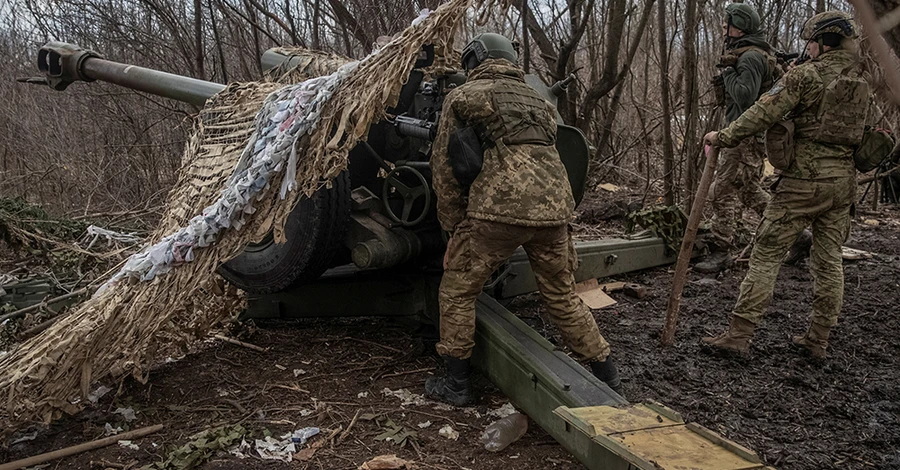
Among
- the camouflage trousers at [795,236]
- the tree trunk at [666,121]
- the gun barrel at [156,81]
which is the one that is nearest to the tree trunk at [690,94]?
the tree trunk at [666,121]

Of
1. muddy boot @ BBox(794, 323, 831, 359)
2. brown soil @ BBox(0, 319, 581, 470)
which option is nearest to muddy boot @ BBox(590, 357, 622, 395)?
brown soil @ BBox(0, 319, 581, 470)

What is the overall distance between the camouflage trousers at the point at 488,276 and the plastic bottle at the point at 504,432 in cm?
42

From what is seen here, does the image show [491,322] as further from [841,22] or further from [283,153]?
[841,22]

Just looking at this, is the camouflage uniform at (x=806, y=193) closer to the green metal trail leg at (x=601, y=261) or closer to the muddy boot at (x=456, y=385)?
the green metal trail leg at (x=601, y=261)

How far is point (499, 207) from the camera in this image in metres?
3.36

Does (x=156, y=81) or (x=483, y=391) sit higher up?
(x=156, y=81)

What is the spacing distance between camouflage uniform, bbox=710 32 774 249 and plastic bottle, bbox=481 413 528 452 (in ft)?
10.9

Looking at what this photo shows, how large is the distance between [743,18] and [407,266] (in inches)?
134

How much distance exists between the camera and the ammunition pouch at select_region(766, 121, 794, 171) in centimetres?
411

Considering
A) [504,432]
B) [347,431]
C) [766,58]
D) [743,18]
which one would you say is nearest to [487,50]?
[504,432]

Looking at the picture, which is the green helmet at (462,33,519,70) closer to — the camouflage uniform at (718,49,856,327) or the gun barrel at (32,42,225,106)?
the camouflage uniform at (718,49,856,327)

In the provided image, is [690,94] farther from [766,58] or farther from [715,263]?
[715,263]

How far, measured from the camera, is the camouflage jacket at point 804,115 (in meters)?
A: 3.98

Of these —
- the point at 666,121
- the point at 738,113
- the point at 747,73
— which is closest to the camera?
the point at 747,73
